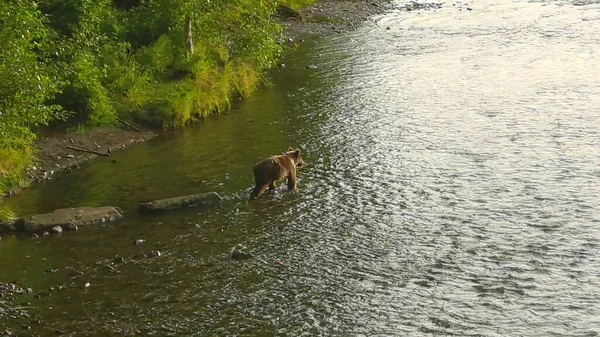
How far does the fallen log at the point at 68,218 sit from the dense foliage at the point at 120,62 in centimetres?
258

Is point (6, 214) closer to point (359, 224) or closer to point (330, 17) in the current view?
point (359, 224)

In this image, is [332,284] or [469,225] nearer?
[332,284]

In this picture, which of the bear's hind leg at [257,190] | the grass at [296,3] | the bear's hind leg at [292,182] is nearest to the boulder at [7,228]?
the bear's hind leg at [257,190]

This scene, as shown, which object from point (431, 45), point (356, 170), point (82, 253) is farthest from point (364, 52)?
point (82, 253)

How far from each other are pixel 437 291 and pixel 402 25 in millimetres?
40928

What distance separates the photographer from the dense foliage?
72.6 ft

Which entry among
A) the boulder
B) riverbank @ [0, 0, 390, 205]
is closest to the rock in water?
the boulder

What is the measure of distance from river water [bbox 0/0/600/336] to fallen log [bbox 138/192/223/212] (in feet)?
1.04

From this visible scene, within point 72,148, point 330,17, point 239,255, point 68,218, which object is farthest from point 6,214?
point 330,17

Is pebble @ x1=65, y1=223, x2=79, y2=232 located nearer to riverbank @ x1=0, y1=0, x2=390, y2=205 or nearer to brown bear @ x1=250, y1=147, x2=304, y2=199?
riverbank @ x1=0, y1=0, x2=390, y2=205

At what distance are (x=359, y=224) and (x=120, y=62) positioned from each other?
54.7 feet

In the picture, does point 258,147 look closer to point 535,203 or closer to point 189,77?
point 189,77

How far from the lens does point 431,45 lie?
152 ft

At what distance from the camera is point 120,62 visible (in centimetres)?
3306
